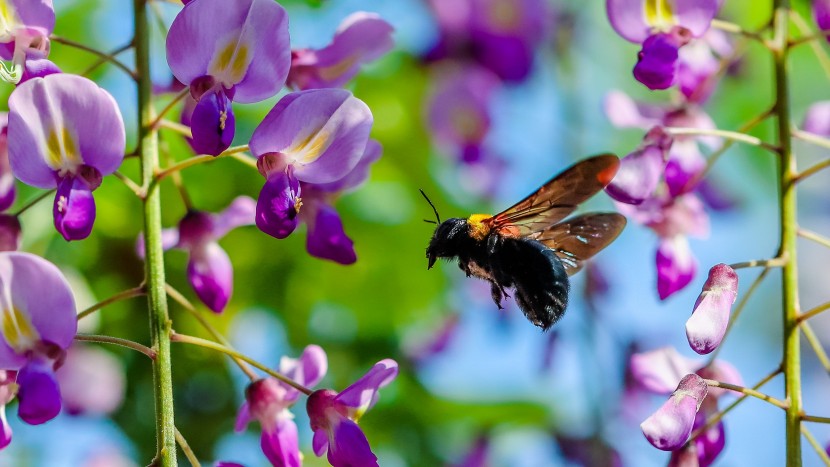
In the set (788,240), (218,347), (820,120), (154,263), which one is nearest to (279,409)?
(218,347)

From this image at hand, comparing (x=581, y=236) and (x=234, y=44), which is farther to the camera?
(x=581, y=236)

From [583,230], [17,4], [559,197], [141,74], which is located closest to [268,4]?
[141,74]

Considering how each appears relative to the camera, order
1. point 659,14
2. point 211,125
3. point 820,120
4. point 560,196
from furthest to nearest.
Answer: point 820,120, point 659,14, point 560,196, point 211,125

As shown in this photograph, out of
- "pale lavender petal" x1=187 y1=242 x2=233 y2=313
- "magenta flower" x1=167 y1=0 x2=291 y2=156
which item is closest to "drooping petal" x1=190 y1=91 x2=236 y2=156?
"magenta flower" x1=167 y1=0 x2=291 y2=156

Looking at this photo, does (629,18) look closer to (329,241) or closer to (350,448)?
(329,241)

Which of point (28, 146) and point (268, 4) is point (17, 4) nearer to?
point (28, 146)

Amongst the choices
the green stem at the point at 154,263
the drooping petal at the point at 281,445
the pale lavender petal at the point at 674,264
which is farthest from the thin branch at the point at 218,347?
the pale lavender petal at the point at 674,264

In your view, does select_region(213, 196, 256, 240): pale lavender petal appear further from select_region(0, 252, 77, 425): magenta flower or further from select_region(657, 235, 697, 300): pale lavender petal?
select_region(657, 235, 697, 300): pale lavender petal
